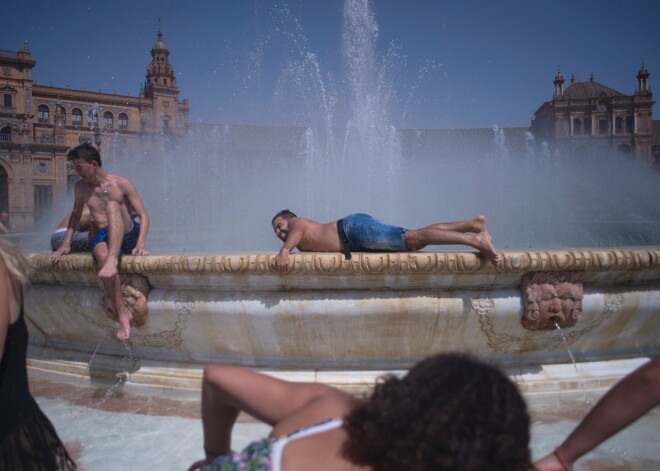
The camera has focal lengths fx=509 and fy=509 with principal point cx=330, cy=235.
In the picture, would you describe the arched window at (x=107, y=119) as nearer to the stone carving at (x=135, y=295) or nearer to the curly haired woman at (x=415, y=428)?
the stone carving at (x=135, y=295)

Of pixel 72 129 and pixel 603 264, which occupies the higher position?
pixel 72 129

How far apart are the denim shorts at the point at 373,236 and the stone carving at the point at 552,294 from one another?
0.69 m

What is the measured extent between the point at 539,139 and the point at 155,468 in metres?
52.8

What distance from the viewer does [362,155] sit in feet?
43.5

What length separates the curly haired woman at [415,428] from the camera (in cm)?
81

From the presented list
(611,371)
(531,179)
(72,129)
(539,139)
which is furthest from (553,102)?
(611,371)

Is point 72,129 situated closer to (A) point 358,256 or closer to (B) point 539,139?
(B) point 539,139

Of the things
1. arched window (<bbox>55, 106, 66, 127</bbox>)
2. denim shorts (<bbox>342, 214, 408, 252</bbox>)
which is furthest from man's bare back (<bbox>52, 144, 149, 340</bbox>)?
arched window (<bbox>55, 106, 66, 127</bbox>)

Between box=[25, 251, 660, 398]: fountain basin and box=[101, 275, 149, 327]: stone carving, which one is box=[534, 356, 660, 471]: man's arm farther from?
box=[101, 275, 149, 327]: stone carving

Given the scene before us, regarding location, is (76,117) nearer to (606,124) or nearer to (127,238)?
(606,124)

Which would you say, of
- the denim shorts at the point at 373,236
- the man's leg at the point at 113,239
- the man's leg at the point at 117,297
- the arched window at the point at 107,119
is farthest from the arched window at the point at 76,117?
the denim shorts at the point at 373,236

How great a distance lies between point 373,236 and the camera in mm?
2846

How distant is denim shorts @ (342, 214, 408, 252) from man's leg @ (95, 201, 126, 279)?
1267 mm

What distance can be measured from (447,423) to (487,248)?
1.81 m
